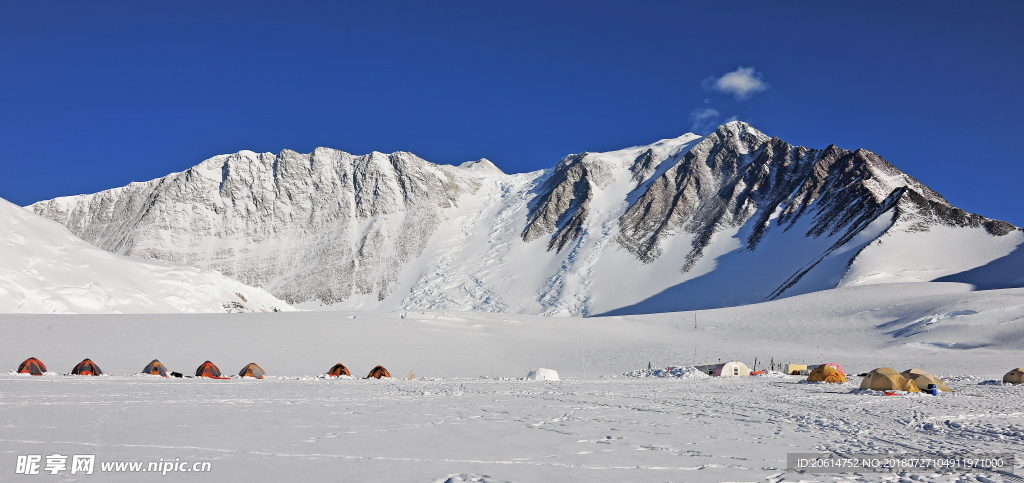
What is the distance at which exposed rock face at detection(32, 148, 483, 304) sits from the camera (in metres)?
120

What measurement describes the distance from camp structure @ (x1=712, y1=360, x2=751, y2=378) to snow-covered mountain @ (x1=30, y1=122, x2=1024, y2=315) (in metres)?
39.4

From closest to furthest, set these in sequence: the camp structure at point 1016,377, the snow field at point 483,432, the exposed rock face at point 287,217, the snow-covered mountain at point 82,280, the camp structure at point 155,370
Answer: the snow field at point 483,432 < the camp structure at point 1016,377 < the camp structure at point 155,370 < the snow-covered mountain at point 82,280 < the exposed rock face at point 287,217

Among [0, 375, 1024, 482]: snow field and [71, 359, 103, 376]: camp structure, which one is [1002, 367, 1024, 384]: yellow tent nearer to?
[0, 375, 1024, 482]: snow field

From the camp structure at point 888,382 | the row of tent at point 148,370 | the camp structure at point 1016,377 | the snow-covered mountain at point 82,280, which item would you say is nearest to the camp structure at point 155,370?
the row of tent at point 148,370

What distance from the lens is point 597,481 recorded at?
6.67m

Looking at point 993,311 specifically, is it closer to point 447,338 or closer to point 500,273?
point 447,338

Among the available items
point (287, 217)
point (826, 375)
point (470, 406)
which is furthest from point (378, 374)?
point (287, 217)

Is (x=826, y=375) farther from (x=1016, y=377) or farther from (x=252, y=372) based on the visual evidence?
(x=252, y=372)

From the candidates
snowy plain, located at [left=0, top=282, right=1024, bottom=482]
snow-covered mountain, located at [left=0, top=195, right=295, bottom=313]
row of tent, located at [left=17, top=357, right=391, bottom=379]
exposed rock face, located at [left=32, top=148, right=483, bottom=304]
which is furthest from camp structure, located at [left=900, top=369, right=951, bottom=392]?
exposed rock face, located at [left=32, top=148, right=483, bottom=304]

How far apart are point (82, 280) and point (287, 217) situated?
8606 centimetres

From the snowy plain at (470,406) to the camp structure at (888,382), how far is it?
0.93m

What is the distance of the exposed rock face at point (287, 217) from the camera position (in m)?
120

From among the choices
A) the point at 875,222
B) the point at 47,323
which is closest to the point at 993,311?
the point at 875,222

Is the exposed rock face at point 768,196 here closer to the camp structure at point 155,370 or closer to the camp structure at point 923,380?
the camp structure at point 923,380
